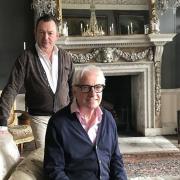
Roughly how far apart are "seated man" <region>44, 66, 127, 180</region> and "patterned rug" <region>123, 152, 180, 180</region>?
1827 mm

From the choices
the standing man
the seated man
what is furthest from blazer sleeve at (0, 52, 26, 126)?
the seated man

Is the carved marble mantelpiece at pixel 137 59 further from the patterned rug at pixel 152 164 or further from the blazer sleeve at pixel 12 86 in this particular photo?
the blazer sleeve at pixel 12 86

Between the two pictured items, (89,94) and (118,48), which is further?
(118,48)

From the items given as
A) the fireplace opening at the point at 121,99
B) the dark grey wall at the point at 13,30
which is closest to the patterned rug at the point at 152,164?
the fireplace opening at the point at 121,99

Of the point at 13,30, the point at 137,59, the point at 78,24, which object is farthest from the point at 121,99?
the point at 13,30

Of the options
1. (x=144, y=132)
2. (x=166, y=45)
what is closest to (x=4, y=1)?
(x=166, y=45)

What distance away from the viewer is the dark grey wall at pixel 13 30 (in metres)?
4.85

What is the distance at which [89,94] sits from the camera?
172 cm

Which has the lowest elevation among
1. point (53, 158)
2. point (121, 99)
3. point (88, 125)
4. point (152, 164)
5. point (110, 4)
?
point (152, 164)

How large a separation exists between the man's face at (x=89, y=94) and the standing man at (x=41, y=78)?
24.6 inches

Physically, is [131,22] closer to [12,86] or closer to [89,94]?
[12,86]

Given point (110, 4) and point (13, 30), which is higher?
point (110, 4)

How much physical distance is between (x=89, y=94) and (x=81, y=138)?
0.22 metres

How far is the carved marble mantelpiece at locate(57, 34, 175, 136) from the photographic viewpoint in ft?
16.1
